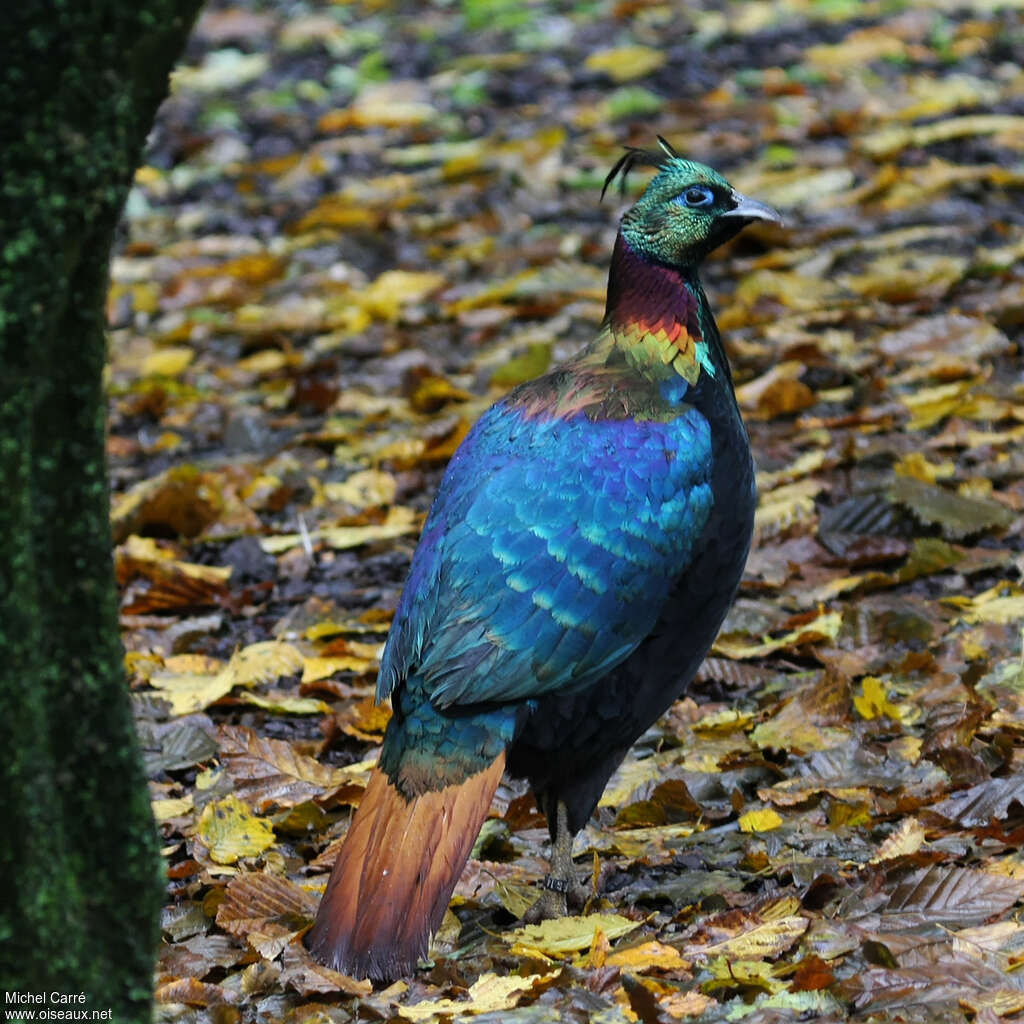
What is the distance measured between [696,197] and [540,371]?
3.12 metres

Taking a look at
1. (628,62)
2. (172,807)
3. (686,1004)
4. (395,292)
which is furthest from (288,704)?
(628,62)

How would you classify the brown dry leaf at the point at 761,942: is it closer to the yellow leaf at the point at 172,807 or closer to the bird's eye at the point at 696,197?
the yellow leaf at the point at 172,807

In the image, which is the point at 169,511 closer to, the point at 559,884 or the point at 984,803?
the point at 559,884

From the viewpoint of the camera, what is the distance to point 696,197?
432 centimetres

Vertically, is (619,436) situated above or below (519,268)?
above

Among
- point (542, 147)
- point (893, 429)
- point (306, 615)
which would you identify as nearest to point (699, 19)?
point (542, 147)

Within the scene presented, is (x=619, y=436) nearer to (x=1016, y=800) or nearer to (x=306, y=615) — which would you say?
(x=1016, y=800)

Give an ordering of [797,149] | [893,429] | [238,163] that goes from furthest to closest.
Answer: [238,163] → [797,149] → [893,429]

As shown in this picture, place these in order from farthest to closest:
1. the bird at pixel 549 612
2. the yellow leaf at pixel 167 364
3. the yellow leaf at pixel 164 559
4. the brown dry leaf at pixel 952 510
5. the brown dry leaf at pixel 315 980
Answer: the yellow leaf at pixel 167 364, the yellow leaf at pixel 164 559, the brown dry leaf at pixel 952 510, the bird at pixel 549 612, the brown dry leaf at pixel 315 980

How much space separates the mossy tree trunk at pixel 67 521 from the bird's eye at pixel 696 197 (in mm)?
2236

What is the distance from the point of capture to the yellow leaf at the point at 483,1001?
3.21 meters

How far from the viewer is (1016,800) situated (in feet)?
12.8

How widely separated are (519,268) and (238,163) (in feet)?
9.65

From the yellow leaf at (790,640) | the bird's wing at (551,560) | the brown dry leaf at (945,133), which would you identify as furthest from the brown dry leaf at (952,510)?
the brown dry leaf at (945,133)
